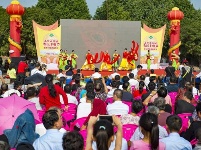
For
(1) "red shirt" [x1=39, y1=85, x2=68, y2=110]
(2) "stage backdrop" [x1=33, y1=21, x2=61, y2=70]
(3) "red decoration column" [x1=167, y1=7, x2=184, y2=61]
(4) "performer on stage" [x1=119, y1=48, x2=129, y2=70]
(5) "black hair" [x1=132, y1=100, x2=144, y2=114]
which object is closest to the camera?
(5) "black hair" [x1=132, y1=100, x2=144, y2=114]

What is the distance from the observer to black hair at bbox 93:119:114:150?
3174 mm

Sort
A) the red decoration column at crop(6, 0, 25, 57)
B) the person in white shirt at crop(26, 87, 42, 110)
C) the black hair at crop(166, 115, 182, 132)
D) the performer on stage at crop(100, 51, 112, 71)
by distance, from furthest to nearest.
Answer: the performer on stage at crop(100, 51, 112, 71) < the red decoration column at crop(6, 0, 25, 57) < the person in white shirt at crop(26, 87, 42, 110) < the black hair at crop(166, 115, 182, 132)

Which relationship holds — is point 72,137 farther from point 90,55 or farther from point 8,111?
point 90,55

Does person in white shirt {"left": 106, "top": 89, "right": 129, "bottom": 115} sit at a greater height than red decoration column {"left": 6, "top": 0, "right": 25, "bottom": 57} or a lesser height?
lesser

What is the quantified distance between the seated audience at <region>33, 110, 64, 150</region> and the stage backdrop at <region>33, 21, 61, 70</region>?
18076 mm

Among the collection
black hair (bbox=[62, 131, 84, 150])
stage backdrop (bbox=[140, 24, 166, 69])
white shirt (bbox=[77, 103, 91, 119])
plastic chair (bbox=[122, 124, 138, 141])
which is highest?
stage backdrop (bbox=[140, 24, 166, 69])

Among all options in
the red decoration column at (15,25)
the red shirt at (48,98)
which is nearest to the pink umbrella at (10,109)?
the red shirt at (48,98)

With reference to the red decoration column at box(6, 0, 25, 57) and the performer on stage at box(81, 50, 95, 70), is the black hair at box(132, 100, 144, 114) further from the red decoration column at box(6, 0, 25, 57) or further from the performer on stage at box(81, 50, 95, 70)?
the red decoration column at box(6, 0, 25, 57)

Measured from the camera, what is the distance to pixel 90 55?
22500 millimetres

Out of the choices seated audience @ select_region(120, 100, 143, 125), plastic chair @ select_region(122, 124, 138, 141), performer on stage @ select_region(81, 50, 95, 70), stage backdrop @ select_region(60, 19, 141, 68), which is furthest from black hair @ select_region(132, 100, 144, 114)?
stage backdrop @ select_region(60, 19, 141, 68)

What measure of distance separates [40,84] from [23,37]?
88.0 ft

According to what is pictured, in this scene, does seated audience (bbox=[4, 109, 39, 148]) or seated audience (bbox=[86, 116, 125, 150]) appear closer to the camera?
seated audience (bbox=[86, 116, 125, 150])

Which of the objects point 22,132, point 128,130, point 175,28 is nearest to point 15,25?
point 175,28

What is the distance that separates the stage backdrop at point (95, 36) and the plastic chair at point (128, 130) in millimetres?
18402
